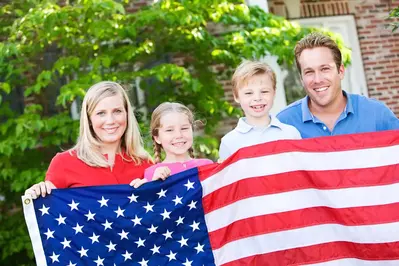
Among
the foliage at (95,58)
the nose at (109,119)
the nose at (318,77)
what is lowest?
the nose at (109,119)

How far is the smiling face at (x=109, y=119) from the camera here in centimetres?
463

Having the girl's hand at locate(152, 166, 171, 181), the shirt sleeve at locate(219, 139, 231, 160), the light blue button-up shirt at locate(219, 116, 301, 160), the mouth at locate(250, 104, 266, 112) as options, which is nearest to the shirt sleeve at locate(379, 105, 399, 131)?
the light blue button-up shirt at locate(219, 116, 301, 160)

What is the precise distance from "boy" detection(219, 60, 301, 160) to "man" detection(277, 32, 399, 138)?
0.15m

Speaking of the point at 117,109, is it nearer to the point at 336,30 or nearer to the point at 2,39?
the point at 2,39

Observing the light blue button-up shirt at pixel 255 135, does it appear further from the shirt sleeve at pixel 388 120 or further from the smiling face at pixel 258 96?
the shirt sleeve at pixel 388 120

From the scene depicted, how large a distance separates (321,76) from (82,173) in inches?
64.9

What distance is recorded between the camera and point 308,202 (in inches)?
176

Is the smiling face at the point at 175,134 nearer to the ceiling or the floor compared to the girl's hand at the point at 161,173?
nearer to the ceiling

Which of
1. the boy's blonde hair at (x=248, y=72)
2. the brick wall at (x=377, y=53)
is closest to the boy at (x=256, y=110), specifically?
the boy's blonde hair at (x=248, y=72)

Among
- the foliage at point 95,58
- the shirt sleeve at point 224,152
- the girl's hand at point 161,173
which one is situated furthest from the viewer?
the foliage at point 95,58

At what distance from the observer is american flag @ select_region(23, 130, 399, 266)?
4438 millimetres

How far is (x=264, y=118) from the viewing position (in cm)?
471

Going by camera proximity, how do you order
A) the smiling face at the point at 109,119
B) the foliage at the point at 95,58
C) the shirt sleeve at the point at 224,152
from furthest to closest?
the foliage at the point at 95,58 → the shirt sleeve at the point at 224,152 → the smiling face at the point at 109,119

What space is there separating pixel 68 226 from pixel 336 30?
7316mm
